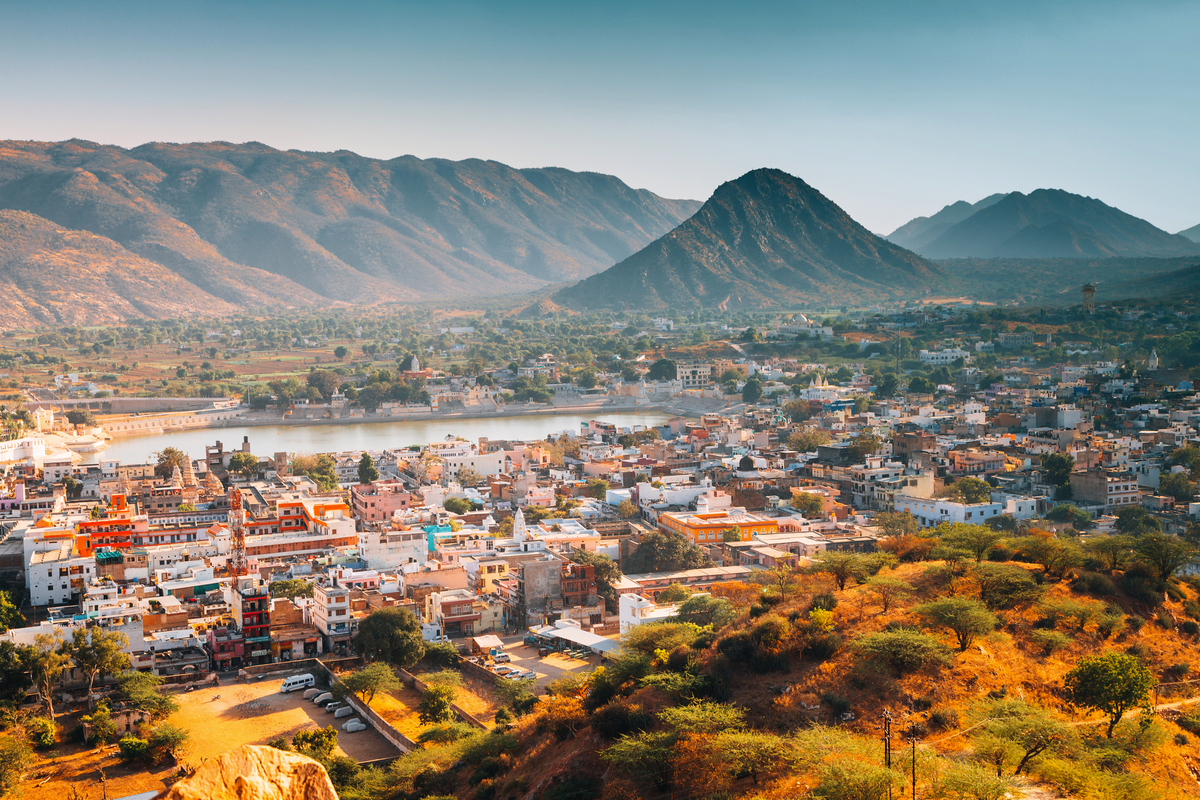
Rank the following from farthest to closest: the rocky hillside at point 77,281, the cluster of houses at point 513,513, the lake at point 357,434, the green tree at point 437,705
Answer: the rocky hillside at point 77,281, the lake at point 357,434, the cluster of houses at point 513,513, the green tree at point 437,705

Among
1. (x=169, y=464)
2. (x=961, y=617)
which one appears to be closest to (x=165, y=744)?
(x=961, y=617)

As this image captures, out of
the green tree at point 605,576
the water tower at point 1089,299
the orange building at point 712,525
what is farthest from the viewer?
the water tower at point 1089,299

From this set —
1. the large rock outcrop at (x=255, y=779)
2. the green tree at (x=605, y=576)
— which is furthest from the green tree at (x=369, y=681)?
the large rock outcrop at (x=255, y=779)

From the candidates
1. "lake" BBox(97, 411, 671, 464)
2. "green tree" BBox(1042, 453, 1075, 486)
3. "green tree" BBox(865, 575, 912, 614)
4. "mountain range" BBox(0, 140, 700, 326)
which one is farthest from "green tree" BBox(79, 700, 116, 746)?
"mountain range" BBox(0, 140, 700, 326)

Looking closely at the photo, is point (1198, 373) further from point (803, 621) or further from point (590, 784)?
point (590, 784)

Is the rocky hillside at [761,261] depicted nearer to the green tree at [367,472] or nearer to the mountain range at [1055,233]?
the mountain range at [1055,233]

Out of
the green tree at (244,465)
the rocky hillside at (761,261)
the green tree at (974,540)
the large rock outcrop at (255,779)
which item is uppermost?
the rocky hillside at (761,261)

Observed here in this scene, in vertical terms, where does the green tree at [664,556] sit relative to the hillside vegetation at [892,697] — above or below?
below

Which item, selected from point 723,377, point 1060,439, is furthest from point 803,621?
point 723,377
